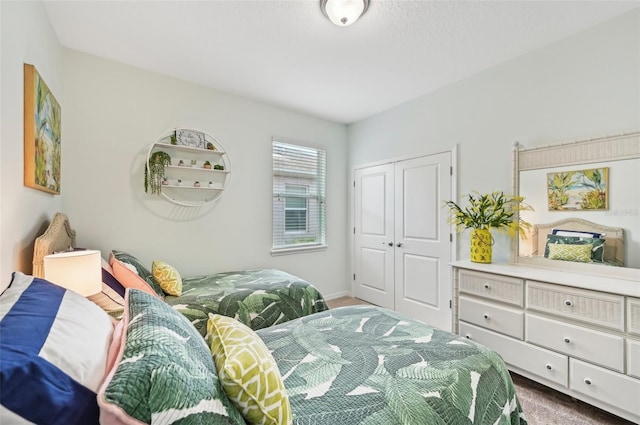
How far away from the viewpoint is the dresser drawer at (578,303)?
165 cm

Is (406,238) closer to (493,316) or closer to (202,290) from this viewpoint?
(493,316)

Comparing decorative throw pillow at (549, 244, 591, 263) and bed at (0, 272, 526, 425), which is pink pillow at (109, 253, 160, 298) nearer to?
bed at (0, 272, 526, 425)

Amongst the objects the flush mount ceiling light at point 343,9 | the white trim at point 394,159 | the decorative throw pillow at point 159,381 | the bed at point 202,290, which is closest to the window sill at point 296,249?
the bed at point 202,290

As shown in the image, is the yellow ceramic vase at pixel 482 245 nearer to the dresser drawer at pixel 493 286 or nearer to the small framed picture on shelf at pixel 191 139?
the dresser drawer at pixel 493 286

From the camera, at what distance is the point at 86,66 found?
246 centimetres

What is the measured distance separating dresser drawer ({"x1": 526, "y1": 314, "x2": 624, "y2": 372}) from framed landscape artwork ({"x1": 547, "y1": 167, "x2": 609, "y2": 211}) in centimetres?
94

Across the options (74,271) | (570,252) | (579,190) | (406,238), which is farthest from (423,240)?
(74,271)

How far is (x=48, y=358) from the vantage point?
1.95ft

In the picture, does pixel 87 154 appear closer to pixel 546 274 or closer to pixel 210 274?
pixel 210 274

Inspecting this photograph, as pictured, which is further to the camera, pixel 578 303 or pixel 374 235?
pixel 374 235

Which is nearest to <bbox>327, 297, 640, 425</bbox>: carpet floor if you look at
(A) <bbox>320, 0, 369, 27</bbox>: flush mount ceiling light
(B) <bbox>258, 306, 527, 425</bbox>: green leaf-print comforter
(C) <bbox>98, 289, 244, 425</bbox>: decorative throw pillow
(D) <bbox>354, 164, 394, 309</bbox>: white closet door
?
(B) <bbox>258, 306, 527, 425</bbox>: green leaf-print comforter

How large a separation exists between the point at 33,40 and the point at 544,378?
3993 mm

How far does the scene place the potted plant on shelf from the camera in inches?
95.7

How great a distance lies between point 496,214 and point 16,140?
135 inches
